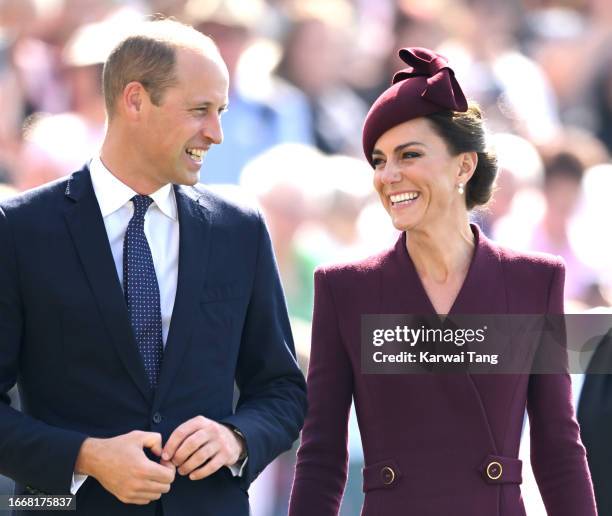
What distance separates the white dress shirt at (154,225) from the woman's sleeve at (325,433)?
33 cm

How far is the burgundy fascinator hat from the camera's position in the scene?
354 cm

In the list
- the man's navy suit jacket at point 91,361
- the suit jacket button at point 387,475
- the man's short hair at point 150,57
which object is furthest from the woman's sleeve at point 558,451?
the man's short hair at point 150,57

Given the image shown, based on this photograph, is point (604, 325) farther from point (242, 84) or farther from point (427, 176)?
point (242, 84)

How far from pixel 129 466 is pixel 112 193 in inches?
28.5

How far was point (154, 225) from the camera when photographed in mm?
3342

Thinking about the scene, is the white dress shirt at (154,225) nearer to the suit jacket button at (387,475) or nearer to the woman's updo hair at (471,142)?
the suit jacket button at (387,475)

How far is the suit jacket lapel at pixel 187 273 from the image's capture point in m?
3.19

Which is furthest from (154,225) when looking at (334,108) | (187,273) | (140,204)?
(334,108)

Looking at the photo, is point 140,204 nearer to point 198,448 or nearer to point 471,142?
point 198,448

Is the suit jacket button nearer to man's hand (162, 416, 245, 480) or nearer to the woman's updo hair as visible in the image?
man's hand (162, 416, 245, 480)

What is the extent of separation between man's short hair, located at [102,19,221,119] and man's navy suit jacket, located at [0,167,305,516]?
30 cm

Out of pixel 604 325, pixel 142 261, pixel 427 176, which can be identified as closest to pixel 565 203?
pixel 604 325

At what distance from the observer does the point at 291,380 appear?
3.41 metres

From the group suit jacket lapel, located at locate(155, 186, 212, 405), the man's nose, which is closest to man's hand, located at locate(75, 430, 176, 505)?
Result: suit jacket lapel, located at locate(155, 186, 212, 405)
